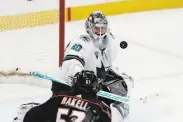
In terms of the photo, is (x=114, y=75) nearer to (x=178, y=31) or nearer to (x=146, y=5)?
(x=178, y=31)

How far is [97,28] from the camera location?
3.00 m

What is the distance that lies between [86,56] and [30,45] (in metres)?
1.62

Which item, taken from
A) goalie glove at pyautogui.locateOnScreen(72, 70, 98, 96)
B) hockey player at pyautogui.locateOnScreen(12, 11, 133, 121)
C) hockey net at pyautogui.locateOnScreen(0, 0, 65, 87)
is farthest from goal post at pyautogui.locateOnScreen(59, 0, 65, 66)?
goalie glove at pyautogui.locateOnScreen(72, 70, 98, 96)

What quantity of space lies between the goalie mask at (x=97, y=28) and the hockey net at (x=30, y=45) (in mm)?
530

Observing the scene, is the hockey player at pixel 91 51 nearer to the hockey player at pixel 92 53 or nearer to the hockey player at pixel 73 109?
the hockey player at pixel 92 53

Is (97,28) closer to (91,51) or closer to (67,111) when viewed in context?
(91,51)

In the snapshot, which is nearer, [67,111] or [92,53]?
[67,111]

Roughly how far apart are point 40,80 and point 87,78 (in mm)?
1274

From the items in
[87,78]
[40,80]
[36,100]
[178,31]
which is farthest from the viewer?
[178,31]

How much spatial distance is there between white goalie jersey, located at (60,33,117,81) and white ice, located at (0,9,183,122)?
479mm

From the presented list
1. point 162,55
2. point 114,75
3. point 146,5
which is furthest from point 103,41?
point 146,5

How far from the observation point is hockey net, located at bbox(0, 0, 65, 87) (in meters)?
3.81

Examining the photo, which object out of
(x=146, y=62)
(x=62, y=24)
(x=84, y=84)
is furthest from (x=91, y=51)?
(x=146, y=62)

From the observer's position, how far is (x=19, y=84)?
3.80 meters
